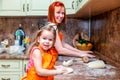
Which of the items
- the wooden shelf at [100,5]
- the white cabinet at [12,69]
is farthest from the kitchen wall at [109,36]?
the white cabinet at [12,69]

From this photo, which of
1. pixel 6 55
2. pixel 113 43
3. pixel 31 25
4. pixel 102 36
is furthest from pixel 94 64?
pixel 31 25

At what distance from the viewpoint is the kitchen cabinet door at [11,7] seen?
9.75 ft

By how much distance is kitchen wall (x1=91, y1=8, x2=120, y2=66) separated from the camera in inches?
75.3

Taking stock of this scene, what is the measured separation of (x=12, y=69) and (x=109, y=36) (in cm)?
133

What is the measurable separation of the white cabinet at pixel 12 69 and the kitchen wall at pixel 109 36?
39.1 inches

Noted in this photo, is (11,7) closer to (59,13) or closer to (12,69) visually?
(12,69)

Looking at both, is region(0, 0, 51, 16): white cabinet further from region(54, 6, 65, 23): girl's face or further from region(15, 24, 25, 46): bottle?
region(54, 6, 65, 23): girl's face

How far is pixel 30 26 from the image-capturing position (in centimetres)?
333

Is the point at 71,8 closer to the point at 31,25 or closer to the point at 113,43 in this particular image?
the point at 31,25

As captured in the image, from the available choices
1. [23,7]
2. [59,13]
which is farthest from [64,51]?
[23,7]

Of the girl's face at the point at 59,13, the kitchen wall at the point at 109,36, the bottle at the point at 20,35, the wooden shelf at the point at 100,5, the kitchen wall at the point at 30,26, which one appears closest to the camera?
the wooden shelf at the point at 100,5

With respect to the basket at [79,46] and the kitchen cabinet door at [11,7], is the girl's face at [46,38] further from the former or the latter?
the kitchen cabinet door at [11,7]

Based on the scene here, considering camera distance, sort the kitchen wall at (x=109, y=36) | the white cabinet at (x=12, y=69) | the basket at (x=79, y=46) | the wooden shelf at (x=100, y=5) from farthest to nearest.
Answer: the basket at (x=79, y=46)
the white cabinet at (x=12, y=69)
the kitchen wall at (x=109, y=36)
the wooden shelf at (x=100, y=5)

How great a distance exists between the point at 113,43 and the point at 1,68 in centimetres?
150
